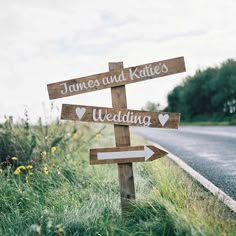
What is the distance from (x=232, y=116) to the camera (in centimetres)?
5116

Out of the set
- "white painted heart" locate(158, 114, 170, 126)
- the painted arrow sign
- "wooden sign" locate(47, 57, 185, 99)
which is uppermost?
"wooden sign" locate(47, 57, 185, 99)

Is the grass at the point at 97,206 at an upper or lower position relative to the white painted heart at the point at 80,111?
lower

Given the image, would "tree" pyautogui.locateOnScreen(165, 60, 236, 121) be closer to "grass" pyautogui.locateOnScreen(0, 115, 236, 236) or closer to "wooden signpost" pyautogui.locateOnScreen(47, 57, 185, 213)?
"grass" pyautogui.locateOnScreen(0, 115, 236, 236)

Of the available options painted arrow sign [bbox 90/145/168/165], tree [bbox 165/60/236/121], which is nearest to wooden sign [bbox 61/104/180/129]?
painted arrow sign [bbox 90/145/168/165]

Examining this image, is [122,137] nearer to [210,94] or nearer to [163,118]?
[163,118]

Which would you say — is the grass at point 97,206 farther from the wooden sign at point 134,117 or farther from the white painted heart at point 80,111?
the white painted heart at point 80,111

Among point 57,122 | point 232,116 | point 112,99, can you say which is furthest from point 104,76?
point 232,116

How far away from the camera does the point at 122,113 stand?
512 centimetres

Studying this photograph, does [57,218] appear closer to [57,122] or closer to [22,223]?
[22,223]

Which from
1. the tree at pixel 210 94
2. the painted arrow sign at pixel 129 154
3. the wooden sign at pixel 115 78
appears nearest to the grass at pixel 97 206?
the painted arrow sign at pixel 129 154

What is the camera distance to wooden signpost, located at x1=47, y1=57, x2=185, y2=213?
16.7 ft

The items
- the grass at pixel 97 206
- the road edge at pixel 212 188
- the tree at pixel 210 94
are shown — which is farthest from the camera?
the tree at pixel 210 94

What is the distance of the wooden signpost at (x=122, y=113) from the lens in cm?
509

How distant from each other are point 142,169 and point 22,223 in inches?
138
